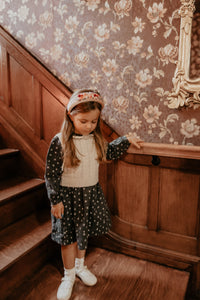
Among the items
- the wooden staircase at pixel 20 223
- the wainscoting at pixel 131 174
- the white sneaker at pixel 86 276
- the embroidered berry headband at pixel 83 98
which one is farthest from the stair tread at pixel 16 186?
the embroidered berry headband at pixel 83 98

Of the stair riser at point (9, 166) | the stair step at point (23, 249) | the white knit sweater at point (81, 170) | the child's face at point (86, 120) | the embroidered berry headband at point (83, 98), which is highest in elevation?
the embroidered berry headband at point (83, 98)

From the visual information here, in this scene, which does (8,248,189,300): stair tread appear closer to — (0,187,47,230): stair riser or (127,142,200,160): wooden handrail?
(0,187,47,230): stair riser

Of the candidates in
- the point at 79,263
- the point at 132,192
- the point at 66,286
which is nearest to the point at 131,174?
the point at 132,192

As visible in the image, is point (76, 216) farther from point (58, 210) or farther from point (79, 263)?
point (79, 263)

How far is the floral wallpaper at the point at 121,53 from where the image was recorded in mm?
1485

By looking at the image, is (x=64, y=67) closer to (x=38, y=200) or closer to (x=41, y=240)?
(x=38, y=200)

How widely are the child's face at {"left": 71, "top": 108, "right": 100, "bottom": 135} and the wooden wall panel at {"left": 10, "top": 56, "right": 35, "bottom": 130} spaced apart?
2.46 ft

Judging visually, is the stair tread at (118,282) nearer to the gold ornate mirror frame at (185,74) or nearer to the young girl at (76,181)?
the young girl at (76,181)

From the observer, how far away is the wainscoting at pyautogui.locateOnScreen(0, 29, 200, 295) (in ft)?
4.86

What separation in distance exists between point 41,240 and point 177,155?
3.07 feet

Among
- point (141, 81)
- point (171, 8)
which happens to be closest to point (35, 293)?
point (141, 81)

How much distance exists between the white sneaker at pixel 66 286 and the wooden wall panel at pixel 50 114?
3.12 ft

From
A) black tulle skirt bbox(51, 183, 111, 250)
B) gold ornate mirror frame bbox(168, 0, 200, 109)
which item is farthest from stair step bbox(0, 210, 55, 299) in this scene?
gold ornate mirror frame bbox(168, 0, 200, 109)

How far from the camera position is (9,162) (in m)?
1.93
